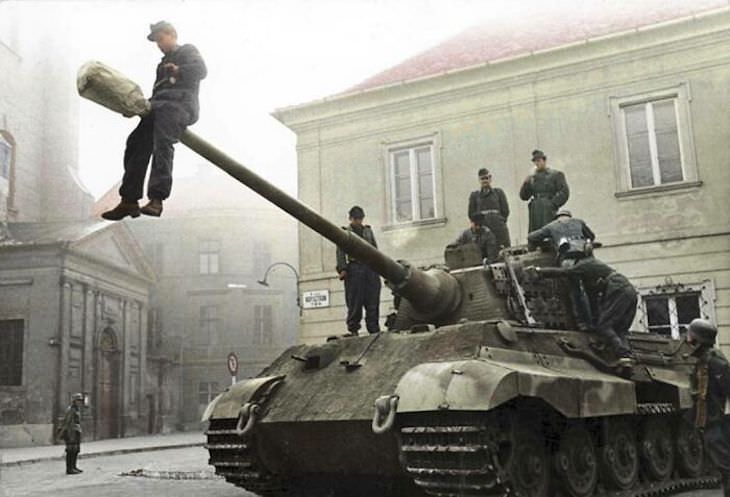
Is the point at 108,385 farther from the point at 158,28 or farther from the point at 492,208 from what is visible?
the point at 158,28

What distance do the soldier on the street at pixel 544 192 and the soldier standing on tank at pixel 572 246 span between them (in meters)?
1.24

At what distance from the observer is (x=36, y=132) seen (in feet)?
94.4

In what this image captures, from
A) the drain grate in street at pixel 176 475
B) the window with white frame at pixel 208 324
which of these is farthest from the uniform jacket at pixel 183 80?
the window with white frame at pixel 208 324

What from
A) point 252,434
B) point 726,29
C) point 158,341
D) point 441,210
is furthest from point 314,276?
point 158,341

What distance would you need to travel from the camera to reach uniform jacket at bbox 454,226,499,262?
998 cm

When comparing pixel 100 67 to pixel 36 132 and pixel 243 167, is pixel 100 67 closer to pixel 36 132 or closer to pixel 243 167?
pixel 243 167

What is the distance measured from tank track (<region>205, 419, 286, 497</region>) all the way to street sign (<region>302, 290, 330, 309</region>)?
8.97 meters

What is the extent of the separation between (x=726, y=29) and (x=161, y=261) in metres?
29.6

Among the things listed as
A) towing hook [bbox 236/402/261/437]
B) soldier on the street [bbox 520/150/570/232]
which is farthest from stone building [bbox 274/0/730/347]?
towing hook [bbox 236/402/261/437]

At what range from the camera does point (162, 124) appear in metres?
4.91

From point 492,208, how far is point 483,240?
559 mm

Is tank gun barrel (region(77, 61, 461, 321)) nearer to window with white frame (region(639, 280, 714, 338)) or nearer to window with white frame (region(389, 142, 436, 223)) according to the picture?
window with white frame (region(639, 280, 714, 338))

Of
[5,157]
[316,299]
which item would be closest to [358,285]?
[316,299]

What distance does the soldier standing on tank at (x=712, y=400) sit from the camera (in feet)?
23.2
